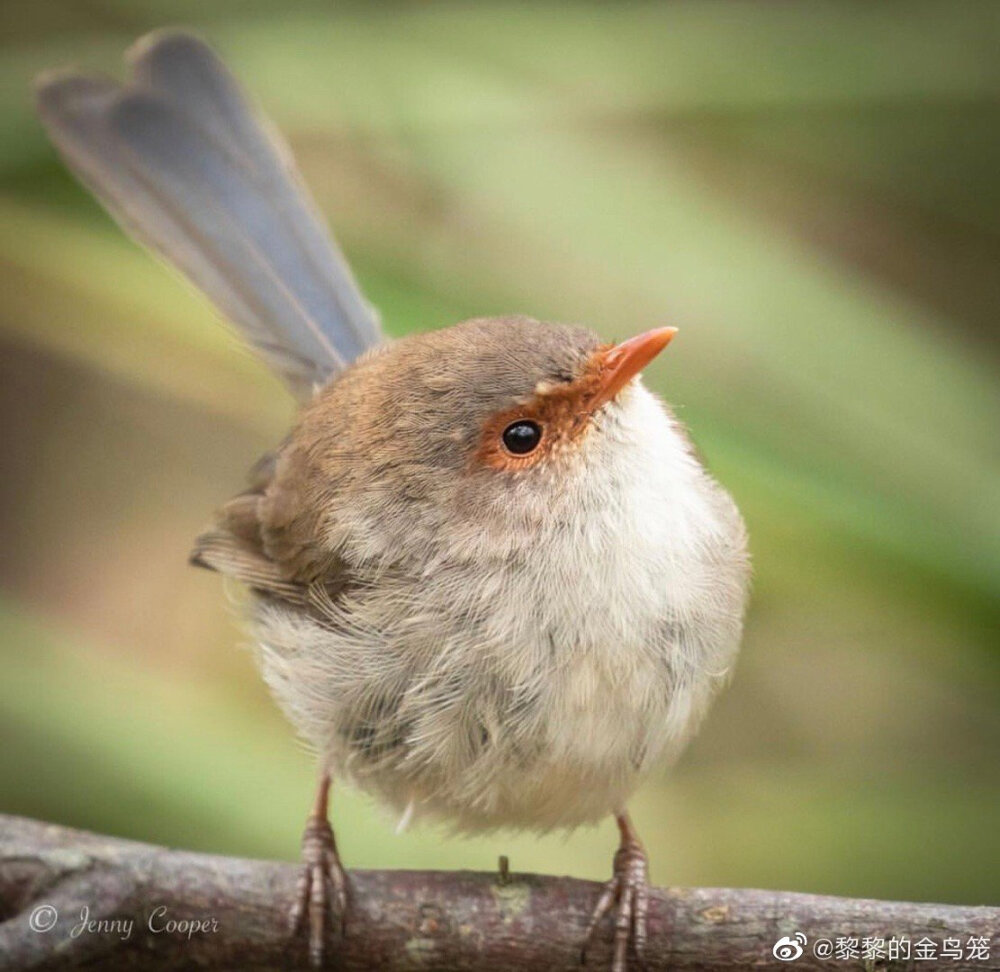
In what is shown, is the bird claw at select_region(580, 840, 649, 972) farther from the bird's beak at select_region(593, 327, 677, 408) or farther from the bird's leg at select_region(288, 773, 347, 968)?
the bird's beak at select_region(593, 327, 677, 408)

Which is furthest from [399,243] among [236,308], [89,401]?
[89,401]

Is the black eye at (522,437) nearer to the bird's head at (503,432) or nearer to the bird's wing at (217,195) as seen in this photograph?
the bird's head at (503,432)

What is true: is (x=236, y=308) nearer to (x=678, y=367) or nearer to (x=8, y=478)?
(x=678, y=367)

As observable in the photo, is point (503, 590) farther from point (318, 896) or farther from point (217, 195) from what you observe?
point (217, 195)

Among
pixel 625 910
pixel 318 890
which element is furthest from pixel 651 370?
pixel 318 890

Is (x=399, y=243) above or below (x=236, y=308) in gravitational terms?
above

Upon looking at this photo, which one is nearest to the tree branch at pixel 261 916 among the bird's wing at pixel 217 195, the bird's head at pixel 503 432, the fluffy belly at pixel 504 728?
the fluffy belly at pixel 504 728
